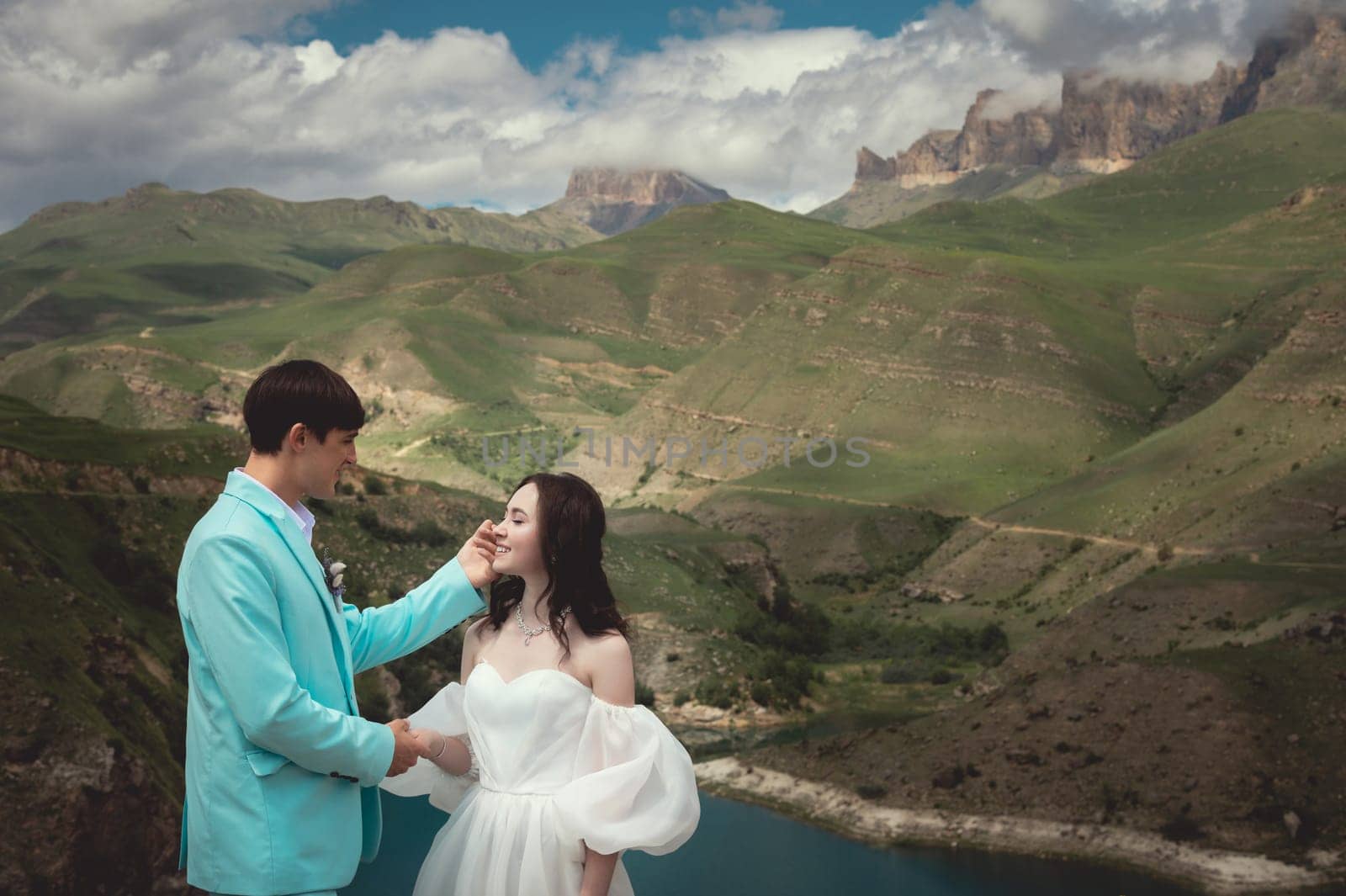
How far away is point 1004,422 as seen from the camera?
118 meters

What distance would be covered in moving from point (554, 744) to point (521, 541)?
1036mm

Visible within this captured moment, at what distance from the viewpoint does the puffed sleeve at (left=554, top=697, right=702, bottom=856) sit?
267 inches

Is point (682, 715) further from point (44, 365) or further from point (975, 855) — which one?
point (44, 365)

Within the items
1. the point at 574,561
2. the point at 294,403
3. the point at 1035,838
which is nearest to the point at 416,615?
the point at 574,561

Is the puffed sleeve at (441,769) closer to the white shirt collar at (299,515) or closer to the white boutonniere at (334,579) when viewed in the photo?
the white boutonniere at (334,579)

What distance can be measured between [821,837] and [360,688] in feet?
59.8

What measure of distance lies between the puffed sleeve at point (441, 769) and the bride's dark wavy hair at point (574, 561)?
0.84 metres

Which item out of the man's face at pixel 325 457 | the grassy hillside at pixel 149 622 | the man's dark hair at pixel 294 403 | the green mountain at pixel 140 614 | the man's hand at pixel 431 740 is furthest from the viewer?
the grassy hillside at pixel 149 622

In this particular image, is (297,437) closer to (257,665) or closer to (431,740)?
(257,665)

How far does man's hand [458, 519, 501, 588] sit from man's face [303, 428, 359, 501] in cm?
95

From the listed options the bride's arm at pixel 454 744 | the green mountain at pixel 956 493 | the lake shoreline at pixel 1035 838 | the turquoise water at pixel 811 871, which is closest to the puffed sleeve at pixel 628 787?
the bride's arm at pixel 454 744

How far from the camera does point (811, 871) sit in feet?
138

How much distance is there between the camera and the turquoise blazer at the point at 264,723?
6016 mm

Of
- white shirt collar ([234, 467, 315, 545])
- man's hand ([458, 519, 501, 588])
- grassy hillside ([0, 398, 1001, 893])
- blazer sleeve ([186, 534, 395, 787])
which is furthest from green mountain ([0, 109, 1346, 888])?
blazer sleeve ([186, 534, 395, 787])
